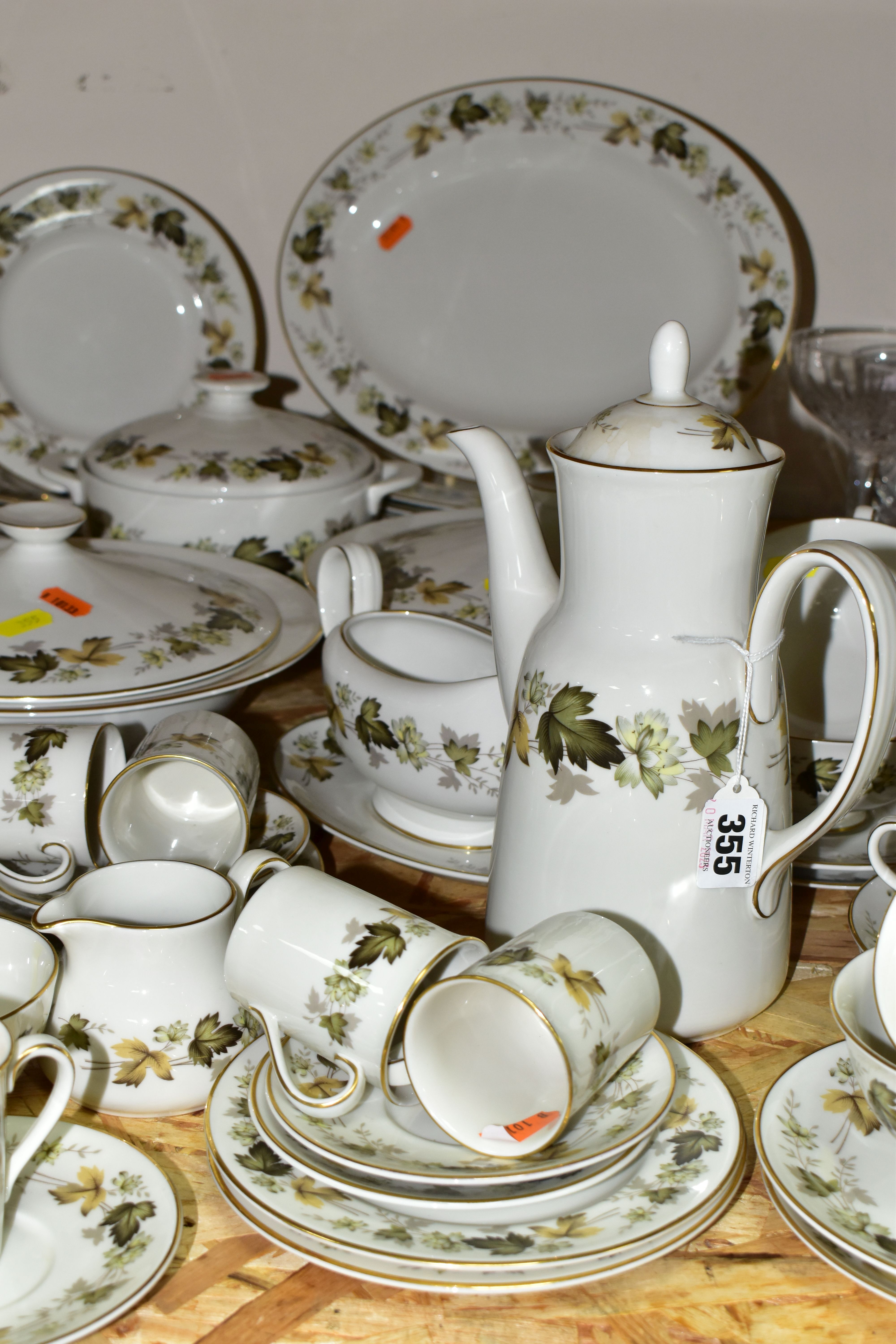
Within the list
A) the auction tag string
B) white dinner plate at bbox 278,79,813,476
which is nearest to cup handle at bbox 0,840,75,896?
the auction tag string

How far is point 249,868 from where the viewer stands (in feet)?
1.86

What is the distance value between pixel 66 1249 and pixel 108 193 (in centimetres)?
105

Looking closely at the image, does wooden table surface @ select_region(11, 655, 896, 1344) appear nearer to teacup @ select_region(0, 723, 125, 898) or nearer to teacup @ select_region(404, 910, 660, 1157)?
teacup @ select_region(404, 910, 660, 1157)

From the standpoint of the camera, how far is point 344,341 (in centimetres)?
120

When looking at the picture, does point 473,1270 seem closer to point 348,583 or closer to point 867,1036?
point 867,1036

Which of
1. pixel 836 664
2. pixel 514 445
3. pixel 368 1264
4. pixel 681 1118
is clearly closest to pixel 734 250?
pixel 514 445

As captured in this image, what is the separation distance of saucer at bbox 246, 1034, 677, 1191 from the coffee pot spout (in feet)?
0.60

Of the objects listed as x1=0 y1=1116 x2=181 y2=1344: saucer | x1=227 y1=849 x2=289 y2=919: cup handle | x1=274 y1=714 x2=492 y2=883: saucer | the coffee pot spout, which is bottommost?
x1=274 y1=714 x2=492 y2=883: saucer

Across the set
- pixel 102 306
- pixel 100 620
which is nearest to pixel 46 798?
pixel 100 620

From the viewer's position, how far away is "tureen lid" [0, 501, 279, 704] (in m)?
0.72

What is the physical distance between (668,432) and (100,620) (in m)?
0.42

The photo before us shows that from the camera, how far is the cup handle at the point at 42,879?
2.10ft

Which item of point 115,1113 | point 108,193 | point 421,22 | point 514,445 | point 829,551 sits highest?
point 421,22

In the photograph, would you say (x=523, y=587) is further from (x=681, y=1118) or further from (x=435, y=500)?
(x=435, y=500)
